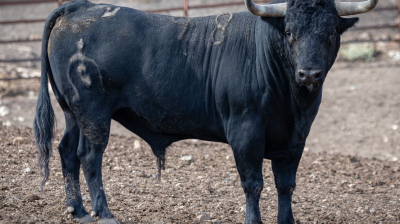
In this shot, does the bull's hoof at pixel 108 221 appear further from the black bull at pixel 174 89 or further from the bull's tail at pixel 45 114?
the bull's tail at pixel 45 114

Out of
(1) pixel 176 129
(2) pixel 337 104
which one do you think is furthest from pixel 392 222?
(2) pixel 337 104

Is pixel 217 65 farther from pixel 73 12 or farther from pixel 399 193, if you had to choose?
pixel 399 193

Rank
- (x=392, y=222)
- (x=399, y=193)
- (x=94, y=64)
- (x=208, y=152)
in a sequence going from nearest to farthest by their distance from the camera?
(x=94, y=64) → (x=392, y=222) → (x=399, y=193) → (x=208, y=152)

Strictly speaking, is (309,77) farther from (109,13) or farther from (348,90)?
(348,90)

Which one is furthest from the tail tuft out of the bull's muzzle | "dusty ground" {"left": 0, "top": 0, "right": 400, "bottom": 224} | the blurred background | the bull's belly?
the blurred background

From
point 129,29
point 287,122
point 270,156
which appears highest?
point 129,29

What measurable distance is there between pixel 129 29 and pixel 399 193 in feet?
11.9

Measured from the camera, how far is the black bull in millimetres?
4621

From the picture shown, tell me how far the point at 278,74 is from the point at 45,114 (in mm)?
2155

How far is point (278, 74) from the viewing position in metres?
4.62

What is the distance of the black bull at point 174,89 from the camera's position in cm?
462

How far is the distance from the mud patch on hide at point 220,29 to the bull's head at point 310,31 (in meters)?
0.59

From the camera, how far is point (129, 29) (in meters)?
5.00

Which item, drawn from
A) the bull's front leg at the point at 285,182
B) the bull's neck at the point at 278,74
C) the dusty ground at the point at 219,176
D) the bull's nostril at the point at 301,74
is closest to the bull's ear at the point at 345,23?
the bull's neck at the point at 278,74
